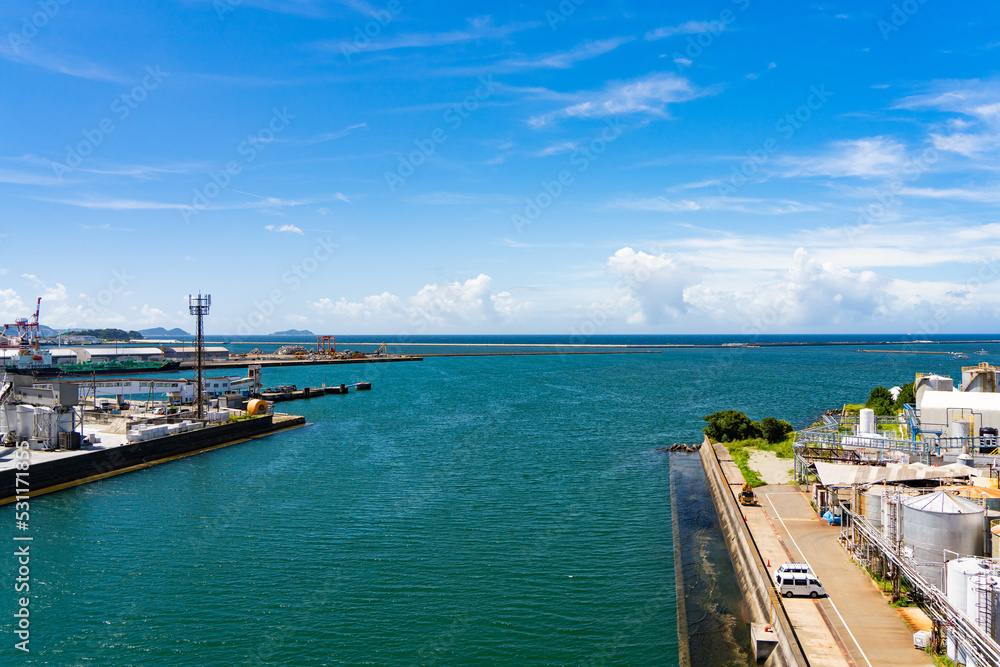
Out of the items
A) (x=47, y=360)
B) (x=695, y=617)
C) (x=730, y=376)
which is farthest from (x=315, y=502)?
(x=47, y=360)

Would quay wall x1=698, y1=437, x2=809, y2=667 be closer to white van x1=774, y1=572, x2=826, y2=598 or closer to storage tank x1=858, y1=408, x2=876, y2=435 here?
white van x1=774, y1=572, x2=826, y2=598

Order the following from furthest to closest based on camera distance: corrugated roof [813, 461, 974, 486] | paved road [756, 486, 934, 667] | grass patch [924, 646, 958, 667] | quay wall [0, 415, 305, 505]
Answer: quay wall [0, 415, 305, 505], corrugated roof [813, 461, 974, 486], paved road [756, 486, 934, 667], grass patch [924, 646, 958, 667]

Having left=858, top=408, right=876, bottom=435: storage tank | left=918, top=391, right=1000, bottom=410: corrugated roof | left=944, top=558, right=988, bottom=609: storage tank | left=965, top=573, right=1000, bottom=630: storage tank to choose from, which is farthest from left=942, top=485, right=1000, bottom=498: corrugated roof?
left=918, top=391, right=1000, bottom=410: corrugated roof

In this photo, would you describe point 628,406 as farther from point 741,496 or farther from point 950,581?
point 950,581

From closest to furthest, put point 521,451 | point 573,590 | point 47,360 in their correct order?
point 573,590 → point 521,451 → point 47,360
